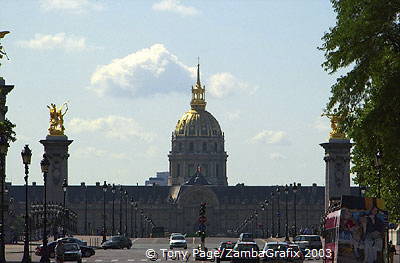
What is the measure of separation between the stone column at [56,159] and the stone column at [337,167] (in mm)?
38842

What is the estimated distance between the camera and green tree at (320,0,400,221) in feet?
143

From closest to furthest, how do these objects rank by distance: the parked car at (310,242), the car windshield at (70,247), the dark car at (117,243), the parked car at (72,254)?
the parked car at (72,254) < the car windshield at (70,247) < the parked car at (310,242) < the dark car at (117,243)

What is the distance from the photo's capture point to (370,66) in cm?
4431

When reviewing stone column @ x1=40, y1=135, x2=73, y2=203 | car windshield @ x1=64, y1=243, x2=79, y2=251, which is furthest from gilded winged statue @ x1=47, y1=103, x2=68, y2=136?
car windshield @ x1=64, y1=243, x2=79, y2=251

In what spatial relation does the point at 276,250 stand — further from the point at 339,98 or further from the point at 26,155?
the point at 339,98

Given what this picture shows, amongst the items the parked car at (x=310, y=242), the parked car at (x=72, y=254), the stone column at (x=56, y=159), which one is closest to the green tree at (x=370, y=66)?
the parked car at (x=72, y=254)

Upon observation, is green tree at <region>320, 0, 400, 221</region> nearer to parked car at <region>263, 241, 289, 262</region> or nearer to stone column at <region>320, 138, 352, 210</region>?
parked car at <region>263, 241, 289, 262</region>

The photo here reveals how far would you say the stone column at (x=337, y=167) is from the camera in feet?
624

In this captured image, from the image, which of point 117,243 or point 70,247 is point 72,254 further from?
point 117,243

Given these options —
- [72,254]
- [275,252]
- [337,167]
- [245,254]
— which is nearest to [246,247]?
[245,254]

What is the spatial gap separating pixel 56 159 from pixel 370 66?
431ft

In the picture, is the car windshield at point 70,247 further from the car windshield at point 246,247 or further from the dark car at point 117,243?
the dark car at point 117,243

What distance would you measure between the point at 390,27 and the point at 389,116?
2.90m

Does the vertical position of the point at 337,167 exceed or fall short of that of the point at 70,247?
it exceeds it
